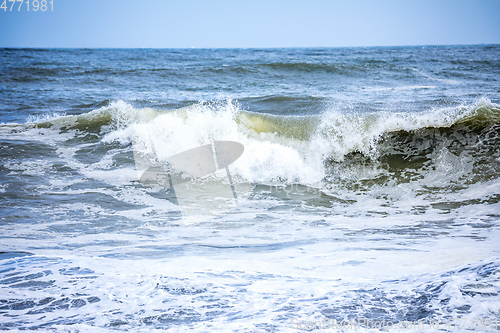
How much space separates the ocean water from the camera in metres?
2.56

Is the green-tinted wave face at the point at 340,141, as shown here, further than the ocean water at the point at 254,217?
Yes

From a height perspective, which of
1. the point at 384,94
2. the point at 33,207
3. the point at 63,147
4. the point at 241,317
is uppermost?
the point at 384,94

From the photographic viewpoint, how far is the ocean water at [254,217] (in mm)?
2564

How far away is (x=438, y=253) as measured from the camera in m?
3.40

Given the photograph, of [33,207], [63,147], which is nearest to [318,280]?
[33,207]

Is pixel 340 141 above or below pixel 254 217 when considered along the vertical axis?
above

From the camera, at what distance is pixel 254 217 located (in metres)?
4.68

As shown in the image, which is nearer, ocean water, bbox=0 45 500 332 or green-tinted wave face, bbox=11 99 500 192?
ocean water, bbox=0 45 500 332

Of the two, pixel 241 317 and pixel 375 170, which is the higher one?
pixel 375 170

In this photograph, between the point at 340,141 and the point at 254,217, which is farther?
the point at 340,141

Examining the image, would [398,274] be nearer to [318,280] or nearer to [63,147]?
[318,280]

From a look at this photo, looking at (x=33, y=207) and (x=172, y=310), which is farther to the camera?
(x=33, y=207)

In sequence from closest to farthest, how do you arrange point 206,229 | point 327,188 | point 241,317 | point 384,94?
point 241,317 < point 206,229 < point 327,188 < point 384,94

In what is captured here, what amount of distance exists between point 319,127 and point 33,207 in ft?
16.9
